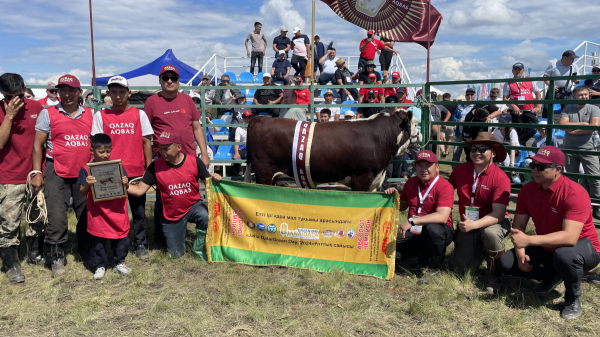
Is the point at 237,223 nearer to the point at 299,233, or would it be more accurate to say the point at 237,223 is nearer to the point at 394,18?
the point at 299,233

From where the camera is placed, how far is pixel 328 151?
224 inches

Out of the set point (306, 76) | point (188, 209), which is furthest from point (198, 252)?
point (306, 76)

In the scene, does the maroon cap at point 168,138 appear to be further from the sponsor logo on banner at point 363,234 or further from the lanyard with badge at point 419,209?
the lanyard with badge at point 419,209

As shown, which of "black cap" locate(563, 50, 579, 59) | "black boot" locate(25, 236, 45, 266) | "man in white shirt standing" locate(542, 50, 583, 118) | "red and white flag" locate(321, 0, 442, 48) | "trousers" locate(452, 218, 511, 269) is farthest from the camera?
"man in white shirt standing" locate(542, 50, 583, 118)

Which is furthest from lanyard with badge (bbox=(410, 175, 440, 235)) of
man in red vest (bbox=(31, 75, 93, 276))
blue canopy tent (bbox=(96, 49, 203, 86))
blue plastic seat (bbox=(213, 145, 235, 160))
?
blue canopy tent (bbox=(96, 49, 203, 86))

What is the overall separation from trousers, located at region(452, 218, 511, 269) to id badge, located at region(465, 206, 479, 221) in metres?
0.13

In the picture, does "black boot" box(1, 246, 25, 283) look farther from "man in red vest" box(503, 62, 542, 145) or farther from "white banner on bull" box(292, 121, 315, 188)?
"man in red vest" box(503, 62, 542, 145)

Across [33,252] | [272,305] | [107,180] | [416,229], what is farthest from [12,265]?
[416,229]

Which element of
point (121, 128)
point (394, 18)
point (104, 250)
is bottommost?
point (104, 250)

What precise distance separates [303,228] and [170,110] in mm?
2141

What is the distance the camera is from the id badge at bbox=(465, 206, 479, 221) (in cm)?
413

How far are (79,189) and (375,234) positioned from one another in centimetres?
316

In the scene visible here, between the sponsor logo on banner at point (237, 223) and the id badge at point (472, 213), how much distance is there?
7.70 ft

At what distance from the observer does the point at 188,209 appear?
16.4ft
